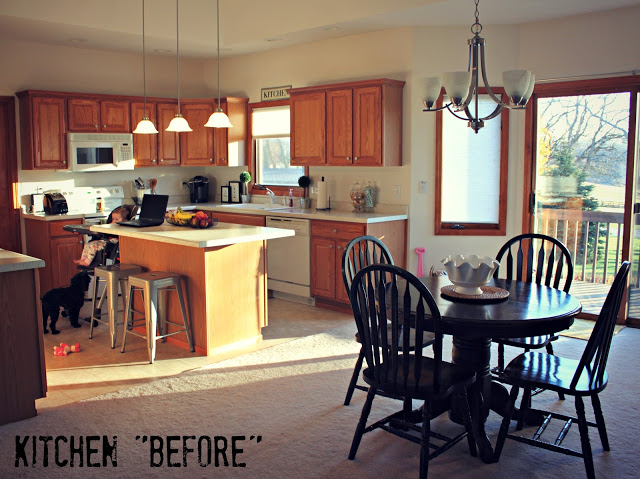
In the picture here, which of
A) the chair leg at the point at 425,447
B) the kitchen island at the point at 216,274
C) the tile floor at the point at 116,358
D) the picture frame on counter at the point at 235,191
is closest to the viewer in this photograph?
the chair leg at the point at 425,447

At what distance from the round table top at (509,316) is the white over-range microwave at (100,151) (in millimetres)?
4790

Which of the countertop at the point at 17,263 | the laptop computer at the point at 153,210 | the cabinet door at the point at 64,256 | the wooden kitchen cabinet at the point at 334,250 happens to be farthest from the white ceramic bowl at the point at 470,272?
the cabinet door at the point at 64,256

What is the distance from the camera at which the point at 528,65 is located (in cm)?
541

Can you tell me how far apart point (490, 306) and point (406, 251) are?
9.53 ft

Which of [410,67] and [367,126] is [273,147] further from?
[410,67]

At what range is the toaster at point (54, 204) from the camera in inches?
246

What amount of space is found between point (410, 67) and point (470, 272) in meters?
3.10

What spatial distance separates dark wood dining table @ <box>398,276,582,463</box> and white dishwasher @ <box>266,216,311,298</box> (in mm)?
2567

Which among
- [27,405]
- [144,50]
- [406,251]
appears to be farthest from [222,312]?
[144,50]

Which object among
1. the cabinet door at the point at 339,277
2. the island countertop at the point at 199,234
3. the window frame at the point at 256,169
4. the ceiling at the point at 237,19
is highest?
the ceiling at the point at 237,19

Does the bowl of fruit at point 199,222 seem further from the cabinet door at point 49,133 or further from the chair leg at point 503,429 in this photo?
the chair leg at point 503,429

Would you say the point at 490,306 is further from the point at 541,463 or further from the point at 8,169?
the point at 8,169

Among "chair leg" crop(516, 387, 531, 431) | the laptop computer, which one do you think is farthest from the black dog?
"chair leg" crop(516, 387, 531, 431)

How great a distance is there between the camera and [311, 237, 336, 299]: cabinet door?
570cm
